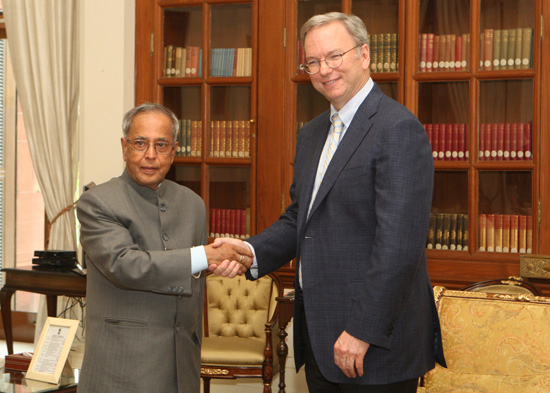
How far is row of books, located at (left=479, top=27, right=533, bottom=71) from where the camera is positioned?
3.94 m

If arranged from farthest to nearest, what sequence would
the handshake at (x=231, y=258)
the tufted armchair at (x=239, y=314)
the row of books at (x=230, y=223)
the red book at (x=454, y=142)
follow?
1. the row of books at (x=230, y=223)
2. the red book at (x=454, y=142)
3. the tufted armchair at (x=239, y=314)
4. the handshake at (x=231, y=258)

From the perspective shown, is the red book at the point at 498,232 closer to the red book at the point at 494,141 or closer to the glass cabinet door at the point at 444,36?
the red book at the point at 494,141

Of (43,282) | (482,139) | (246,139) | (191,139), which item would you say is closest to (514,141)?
(482,139)

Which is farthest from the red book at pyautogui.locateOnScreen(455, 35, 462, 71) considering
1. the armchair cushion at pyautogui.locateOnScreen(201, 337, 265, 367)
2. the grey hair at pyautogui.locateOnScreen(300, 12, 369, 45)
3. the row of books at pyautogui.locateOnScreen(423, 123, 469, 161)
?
the grey hair at pyautogui.locateOnScreen(300, 12, 369, 45)

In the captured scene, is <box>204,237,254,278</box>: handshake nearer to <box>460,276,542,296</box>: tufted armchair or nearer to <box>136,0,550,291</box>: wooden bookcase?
<box>460,276,542,296</box>: tufted armchair

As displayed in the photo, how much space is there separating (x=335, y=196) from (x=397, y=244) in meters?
0.24

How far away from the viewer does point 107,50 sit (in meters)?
4.74

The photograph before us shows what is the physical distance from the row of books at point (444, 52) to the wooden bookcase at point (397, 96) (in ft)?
0.07

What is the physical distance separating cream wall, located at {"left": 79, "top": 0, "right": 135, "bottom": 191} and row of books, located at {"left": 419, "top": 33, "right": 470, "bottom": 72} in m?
2.00

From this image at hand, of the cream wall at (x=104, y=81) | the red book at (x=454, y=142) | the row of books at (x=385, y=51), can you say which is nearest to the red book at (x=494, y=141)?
the red book at (x=454, y=142)

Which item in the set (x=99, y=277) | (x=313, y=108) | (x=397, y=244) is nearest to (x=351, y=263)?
(x=397, y=244)

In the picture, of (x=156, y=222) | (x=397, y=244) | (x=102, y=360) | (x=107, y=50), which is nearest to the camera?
(x=397, y=244)

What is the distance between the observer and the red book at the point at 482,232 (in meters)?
4.02

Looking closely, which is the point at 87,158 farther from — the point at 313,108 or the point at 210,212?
the point at 313,108
